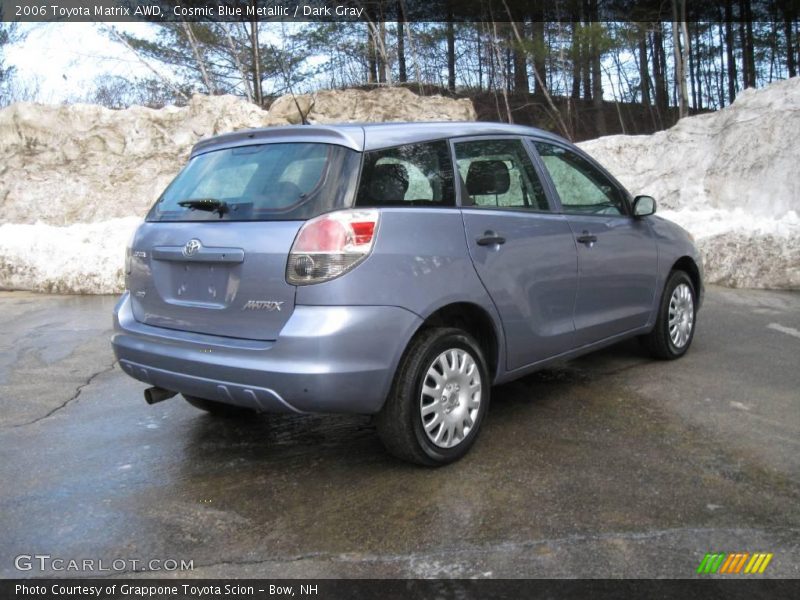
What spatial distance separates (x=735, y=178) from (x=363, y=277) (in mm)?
9065

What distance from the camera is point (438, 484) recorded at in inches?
130

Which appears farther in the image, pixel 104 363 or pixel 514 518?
pixel 104 363

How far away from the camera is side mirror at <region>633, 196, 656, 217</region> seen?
4.82 m

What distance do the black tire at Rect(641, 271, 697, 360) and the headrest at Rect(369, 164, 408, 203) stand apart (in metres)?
2.59

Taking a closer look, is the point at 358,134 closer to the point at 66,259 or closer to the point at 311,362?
the point at 311,362

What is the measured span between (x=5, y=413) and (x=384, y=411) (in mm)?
2832

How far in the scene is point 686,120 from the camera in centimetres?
1173

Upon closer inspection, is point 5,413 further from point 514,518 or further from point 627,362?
point 627,362

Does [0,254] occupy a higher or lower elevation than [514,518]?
higher

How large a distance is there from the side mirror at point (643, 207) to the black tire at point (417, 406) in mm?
1991

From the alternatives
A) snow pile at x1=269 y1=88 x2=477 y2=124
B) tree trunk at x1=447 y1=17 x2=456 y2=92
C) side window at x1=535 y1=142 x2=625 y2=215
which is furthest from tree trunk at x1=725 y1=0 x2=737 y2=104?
side window at x1=535 y1=142 x2=625 y2=215

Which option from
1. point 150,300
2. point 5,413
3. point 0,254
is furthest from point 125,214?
point 150,300

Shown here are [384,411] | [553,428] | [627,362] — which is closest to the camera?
[384,411]

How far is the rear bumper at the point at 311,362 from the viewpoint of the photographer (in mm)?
2963
